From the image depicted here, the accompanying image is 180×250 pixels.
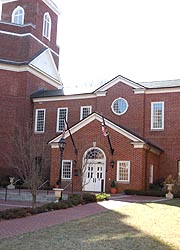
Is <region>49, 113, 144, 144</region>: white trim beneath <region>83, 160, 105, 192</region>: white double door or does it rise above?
above

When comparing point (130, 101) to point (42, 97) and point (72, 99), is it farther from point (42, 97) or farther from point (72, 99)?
point (42, 97)

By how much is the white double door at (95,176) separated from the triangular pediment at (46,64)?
1305cm

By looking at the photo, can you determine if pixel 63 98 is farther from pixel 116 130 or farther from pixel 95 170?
pixel 95 170

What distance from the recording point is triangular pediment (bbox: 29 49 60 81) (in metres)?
36.6

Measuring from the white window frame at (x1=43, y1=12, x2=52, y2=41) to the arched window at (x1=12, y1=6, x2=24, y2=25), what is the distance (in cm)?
260

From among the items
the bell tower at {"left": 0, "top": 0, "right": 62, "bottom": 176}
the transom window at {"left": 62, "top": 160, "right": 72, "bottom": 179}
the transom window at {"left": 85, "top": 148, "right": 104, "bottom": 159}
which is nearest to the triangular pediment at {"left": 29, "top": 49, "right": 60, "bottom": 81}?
the bell tower at {"left": 0, "top": 0, "right": 62, "bottom": 176}

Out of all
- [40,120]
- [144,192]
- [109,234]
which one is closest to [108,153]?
[144,192]

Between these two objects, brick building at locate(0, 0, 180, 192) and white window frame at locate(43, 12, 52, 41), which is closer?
brick building at locate(0, 0, 180, 192)

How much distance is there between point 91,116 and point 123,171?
4918 millimetres

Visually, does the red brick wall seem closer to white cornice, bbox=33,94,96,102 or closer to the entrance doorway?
the entrance doorway

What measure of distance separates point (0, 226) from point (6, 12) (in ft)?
109

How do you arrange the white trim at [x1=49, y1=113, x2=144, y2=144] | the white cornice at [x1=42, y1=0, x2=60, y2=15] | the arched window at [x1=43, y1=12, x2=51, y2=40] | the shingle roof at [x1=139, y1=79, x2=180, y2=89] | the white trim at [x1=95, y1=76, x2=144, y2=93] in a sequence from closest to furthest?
the white trim at [x1=49, y1=113, x2=144, y2=144], the shingle roof at [x1=139, y1=79, x2=180, y2=89], the white trim at [x1=95, y1=76, x2=144, y2=93], the arched window at [x1=43, y1=12, x2=51, y2=40], the white cornice at [x1=42, y1=0, x2=60, y2=15]

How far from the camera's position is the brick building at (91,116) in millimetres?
26984

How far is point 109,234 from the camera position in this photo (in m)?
10.5
